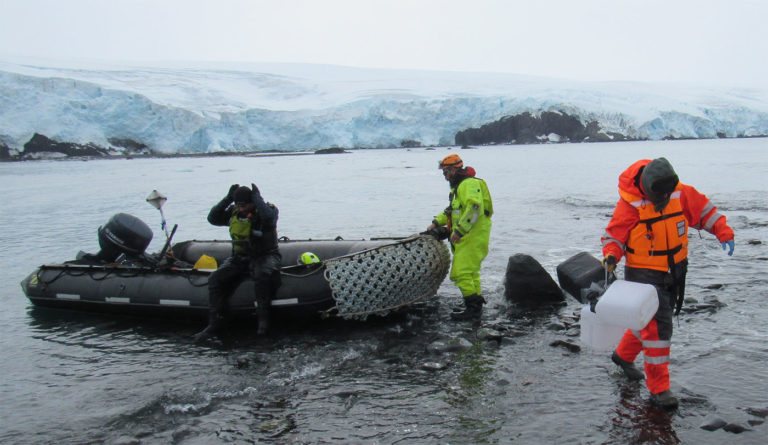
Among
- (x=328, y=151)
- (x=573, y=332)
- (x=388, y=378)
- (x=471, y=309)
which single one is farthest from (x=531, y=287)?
(x=328, y=151)

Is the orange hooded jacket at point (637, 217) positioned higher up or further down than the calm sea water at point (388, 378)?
higher up

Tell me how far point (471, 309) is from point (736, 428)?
2.92 meters

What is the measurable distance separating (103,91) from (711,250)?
160 ft

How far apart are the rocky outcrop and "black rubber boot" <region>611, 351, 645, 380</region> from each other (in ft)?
203

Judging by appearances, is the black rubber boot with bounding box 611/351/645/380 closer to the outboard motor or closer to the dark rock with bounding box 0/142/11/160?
the outboard motor

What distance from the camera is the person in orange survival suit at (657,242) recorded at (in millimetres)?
3908

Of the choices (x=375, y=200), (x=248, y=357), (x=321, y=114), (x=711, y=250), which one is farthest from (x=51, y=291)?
(x=321, y=114)

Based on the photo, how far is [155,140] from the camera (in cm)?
5141

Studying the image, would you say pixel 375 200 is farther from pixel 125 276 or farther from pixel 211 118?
pixel 211 118

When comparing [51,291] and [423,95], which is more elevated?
[423,95]

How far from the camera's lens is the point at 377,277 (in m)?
6.10

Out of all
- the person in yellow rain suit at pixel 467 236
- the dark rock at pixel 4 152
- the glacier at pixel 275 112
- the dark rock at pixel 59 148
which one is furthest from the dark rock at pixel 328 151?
the person in yellow rain suit at pixel 467 236

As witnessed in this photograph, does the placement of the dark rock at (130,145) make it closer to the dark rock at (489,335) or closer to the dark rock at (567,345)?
the dark rock at (489,335)

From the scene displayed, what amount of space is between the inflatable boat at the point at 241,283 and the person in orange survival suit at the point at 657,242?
2.57 m
